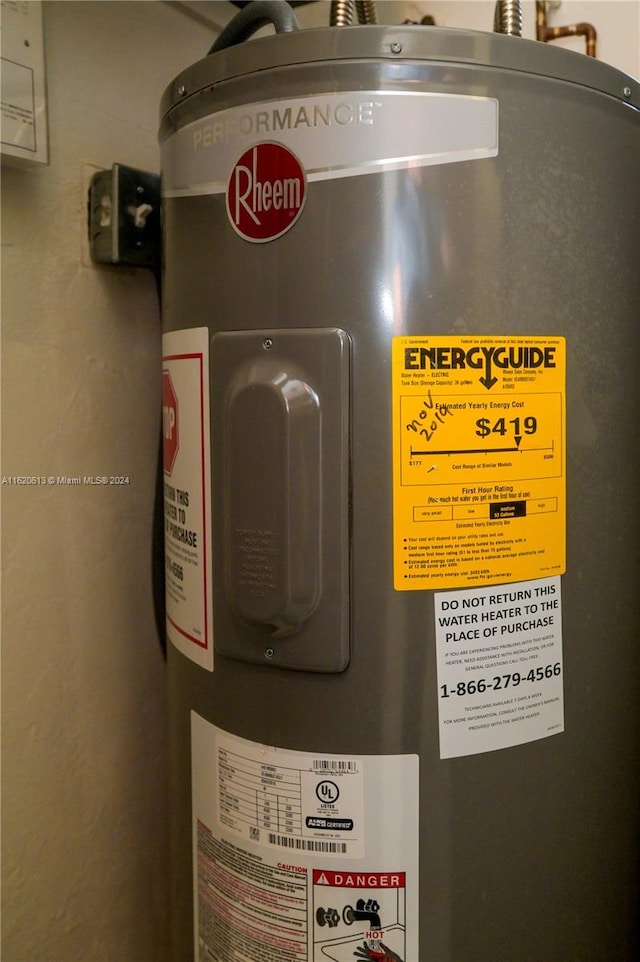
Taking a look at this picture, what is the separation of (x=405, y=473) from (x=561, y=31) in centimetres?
75

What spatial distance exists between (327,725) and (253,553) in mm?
150

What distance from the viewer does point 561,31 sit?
3.18 ft

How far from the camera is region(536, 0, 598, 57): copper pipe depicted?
949mm

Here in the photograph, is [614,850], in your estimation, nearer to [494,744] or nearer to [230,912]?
[494,744]

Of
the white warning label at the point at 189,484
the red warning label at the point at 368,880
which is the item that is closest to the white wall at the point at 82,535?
the white warning label at the point at 189,484

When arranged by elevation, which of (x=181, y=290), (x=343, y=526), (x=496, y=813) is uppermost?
(x=181, y=290)

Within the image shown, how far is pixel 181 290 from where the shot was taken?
66 cm

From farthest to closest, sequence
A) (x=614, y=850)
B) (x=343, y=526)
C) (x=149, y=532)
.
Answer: (x=149, y=532) < (x=614, y=850) < (x=343, y=526)

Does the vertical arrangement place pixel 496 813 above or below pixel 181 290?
below

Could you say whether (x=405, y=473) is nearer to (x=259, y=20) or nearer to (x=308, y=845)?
(x=308, y=845)

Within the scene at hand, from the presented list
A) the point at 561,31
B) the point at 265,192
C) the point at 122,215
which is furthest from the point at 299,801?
the point at 561,31

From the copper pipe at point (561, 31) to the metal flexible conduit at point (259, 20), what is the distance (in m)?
0.49

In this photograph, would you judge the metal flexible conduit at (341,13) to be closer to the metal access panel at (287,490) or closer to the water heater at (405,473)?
the water heater at (405,473)

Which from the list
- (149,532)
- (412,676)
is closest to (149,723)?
(149,532)
